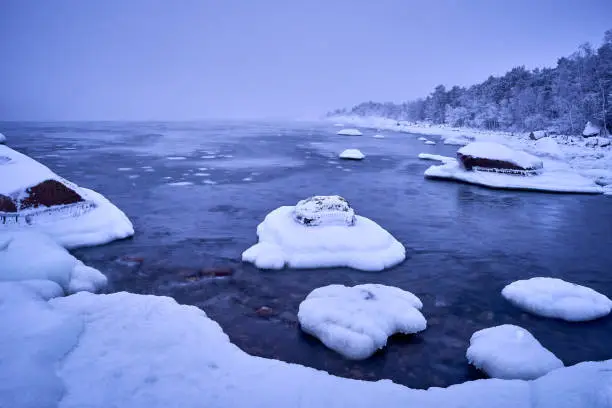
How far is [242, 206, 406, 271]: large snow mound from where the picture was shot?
43.3ft

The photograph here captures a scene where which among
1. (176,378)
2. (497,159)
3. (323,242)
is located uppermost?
(497,159)

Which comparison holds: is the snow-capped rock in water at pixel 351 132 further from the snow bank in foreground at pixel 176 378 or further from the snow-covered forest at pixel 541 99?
the snow bank in foreground at pixel 176 378

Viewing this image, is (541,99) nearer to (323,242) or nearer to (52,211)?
(323,242)

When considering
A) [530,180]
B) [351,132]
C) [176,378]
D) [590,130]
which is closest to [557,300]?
[176,378]

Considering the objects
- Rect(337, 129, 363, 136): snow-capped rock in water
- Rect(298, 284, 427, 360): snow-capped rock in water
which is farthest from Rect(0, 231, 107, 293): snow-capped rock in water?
Rect(337, 129, 363, 136): snow-capped rock in water

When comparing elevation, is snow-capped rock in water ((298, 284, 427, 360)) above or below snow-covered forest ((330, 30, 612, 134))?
below

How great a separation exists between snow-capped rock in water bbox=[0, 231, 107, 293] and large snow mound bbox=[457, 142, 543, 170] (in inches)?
1091

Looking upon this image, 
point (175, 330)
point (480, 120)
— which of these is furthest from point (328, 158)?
point (480, 120)

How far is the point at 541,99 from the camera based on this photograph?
229 feet

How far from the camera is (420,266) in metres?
13.8

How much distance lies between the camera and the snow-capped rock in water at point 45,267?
10484mm

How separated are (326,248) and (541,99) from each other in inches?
2866

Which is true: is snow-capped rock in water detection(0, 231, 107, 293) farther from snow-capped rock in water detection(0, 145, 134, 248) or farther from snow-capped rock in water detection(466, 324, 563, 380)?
snow-capped rock in water detection(466, 324, 563, 380)

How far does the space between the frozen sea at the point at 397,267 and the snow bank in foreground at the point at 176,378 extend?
3.97 ft
